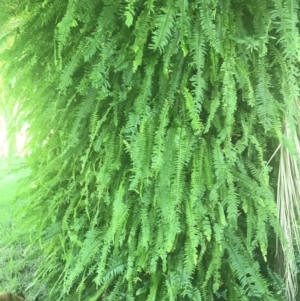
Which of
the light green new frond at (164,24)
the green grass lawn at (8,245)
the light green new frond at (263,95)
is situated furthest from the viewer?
the green grass lawn at (8,245)

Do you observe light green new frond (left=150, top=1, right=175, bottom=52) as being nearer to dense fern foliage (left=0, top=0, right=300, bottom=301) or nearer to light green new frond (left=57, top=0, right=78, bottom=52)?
dense fern foliage (left=0, top=0, right=300, bottom=301)

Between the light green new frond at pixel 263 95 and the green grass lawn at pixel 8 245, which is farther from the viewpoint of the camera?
the green grass lawn at pixel 8 245

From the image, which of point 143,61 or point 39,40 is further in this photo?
point 39,40

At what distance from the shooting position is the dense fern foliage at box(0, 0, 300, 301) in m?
1.29

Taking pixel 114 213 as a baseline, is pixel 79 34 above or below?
above

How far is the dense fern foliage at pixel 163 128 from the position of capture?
4.22 ft

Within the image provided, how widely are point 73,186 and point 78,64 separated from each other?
563mm

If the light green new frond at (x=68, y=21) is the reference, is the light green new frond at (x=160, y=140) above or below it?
below

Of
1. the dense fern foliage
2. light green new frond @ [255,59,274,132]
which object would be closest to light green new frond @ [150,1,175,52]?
the dense fern foliage

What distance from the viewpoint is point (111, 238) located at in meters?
1.54

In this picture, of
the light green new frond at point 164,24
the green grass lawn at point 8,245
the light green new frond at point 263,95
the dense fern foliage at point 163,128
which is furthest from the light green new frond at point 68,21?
the green grass lawn at point 8,245

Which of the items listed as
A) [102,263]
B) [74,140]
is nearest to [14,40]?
[74,140]

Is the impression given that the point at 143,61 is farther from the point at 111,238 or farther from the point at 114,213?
the point at 111,238

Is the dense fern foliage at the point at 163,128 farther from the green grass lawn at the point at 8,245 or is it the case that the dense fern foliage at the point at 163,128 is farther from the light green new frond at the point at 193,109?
the green grass lawn at the point at 8,245
